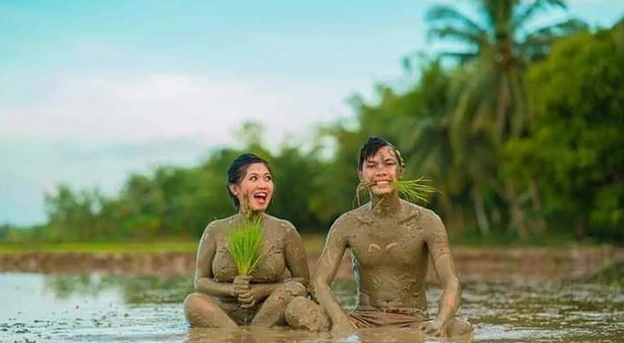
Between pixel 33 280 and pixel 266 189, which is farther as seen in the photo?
pixel 33 280

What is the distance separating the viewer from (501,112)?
142 ft

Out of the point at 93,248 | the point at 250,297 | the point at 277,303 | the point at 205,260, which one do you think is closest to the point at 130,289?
the point at 205,260

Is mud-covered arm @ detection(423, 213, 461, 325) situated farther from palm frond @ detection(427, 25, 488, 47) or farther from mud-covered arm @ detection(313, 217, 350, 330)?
palm frond @ detection(427, 25, 488, 47)

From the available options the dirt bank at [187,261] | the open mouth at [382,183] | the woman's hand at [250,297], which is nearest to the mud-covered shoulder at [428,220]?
the open mouth at [382,183]

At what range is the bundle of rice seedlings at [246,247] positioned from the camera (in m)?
7.99

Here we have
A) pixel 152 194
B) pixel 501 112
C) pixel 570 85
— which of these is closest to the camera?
pixel 570 85

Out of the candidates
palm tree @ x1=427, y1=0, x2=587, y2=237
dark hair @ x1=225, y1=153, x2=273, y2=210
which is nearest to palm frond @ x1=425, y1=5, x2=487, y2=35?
palm tree @ x1=427, y1=0, x2=587, y2=237

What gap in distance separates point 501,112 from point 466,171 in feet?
14.8

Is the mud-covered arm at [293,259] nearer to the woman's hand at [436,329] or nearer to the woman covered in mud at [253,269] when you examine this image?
the woman covered in mud at [253,269]

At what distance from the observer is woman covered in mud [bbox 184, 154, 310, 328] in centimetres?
814

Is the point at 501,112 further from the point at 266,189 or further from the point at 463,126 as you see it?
the point at 266,189

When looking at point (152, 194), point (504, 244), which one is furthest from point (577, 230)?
point (152, 194)

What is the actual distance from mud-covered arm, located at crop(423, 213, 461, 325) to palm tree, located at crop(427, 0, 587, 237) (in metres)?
35.4

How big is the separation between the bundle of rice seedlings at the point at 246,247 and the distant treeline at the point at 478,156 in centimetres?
2737
